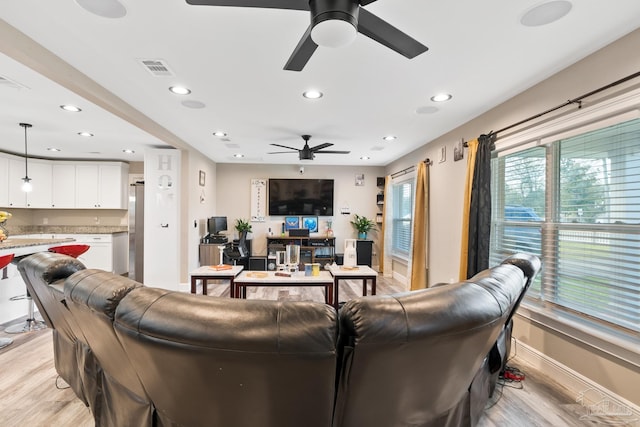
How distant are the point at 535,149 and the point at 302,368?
2.84 m

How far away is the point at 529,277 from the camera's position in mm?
1970

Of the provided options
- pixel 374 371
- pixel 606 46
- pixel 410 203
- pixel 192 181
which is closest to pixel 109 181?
pixel 192 181

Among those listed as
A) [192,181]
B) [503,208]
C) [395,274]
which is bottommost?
[395,274]

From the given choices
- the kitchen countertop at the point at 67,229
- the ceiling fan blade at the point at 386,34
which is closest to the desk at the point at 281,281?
the ceiling fan blade at the point at 386,34

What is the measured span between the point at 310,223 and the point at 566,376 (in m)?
5.25

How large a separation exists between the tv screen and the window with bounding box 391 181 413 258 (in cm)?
165

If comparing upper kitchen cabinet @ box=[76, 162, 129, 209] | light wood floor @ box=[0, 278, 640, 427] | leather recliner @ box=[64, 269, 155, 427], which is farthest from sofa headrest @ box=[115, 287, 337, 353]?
upper kitchen cabinet @ box=[76, 162, 129, 209]

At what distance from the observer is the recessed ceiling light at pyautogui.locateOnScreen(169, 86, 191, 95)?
9.24 feet

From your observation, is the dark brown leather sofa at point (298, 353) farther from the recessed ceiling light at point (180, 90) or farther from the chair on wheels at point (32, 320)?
the chair on wheels at point (32, 320)

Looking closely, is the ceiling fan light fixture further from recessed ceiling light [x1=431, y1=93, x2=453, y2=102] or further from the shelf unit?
the shelf unit

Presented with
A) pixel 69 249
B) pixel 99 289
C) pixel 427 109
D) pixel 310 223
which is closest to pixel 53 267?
pixel 99 289

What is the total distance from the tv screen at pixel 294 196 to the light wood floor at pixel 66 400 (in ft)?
15.2

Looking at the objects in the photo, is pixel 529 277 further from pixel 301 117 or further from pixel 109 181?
pixel 109 181

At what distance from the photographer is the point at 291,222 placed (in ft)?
23.0
